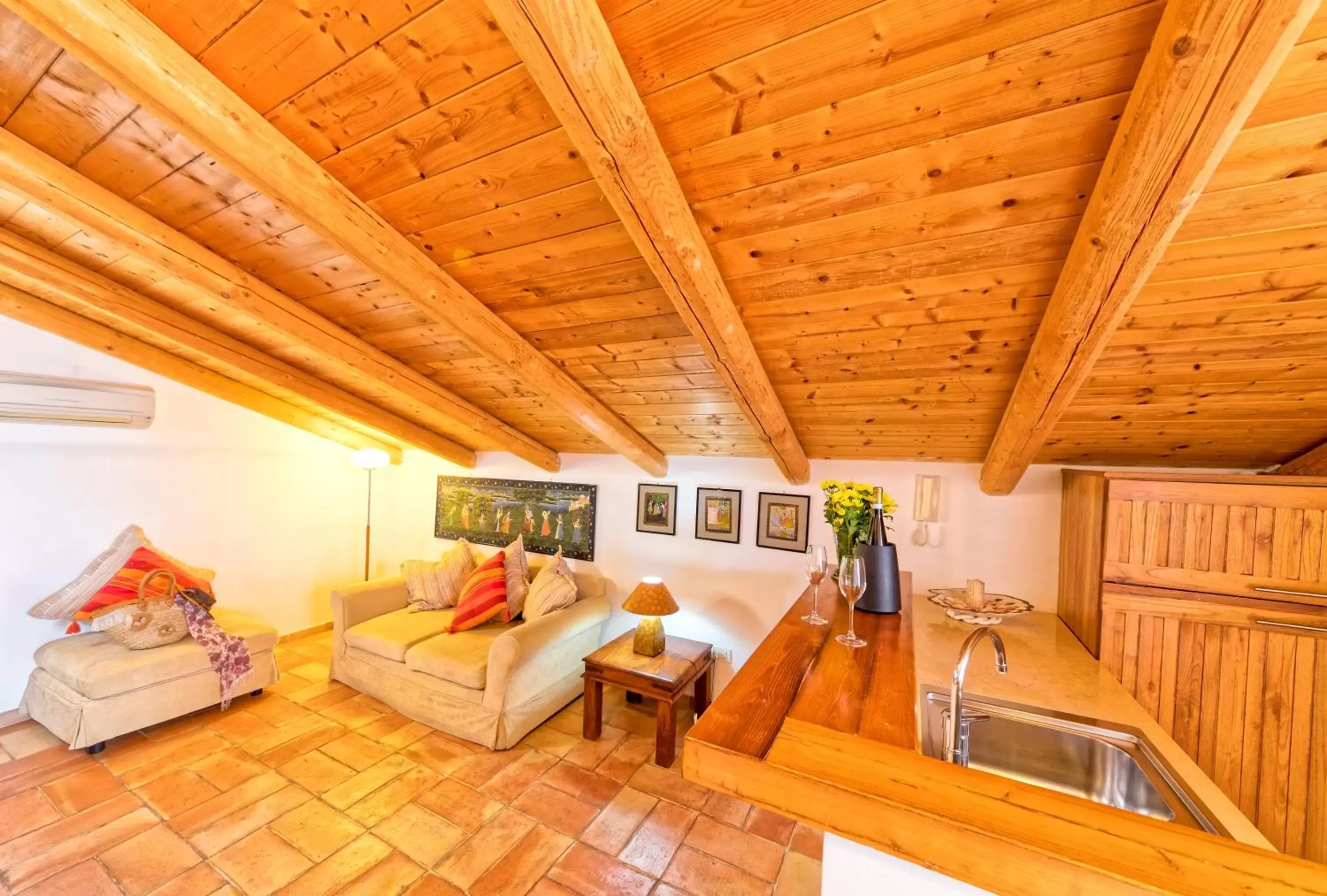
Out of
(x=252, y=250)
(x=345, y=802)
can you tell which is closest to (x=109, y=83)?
(x=252, y=250)

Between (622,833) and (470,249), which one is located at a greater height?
(470,249)

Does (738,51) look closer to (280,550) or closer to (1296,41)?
(1296,41)

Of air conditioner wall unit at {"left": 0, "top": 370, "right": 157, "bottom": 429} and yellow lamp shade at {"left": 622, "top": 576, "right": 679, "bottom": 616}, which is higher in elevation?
air conditioner wall unit at {"left": 0, "top": 370, "right": 157, "bottom": 429}

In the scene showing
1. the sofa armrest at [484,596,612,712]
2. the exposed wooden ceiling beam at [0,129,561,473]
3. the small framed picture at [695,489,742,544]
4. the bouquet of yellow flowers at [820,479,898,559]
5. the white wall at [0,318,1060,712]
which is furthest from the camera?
the small framed picture at [695,489,742,544]

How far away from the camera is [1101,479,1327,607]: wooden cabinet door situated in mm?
1535

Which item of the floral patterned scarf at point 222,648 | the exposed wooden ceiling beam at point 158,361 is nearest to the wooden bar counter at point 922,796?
the floral patterned scarf at point 222,648

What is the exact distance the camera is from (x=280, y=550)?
404cm

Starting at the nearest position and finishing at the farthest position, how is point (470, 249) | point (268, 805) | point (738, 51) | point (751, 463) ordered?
point (738, 51)
point (470, 249)
point (268, 805)
point (751, 463)

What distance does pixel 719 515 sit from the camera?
129 inches

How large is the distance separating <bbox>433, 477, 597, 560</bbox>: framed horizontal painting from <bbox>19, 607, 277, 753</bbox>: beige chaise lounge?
1633mm

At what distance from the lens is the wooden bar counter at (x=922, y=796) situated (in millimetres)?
594

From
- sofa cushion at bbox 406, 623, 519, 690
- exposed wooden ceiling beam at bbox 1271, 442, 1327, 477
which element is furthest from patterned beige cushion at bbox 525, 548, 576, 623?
exposed wooden ceiling beam at bbox 1271, 442, 1327, 477

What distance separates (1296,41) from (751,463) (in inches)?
100

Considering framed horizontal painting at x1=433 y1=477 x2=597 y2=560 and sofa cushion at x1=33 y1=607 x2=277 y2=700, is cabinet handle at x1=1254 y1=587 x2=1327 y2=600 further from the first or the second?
sofa cushion at x1=33 y1=607 x2=277 y2=700
